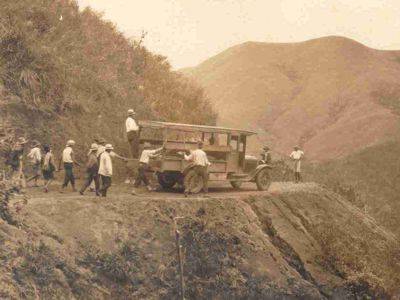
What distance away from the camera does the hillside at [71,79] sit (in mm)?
17906

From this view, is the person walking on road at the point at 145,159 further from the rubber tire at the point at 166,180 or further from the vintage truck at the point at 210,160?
the rubber tire at the point at 166,180

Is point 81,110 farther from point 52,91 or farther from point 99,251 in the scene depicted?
point 99,251

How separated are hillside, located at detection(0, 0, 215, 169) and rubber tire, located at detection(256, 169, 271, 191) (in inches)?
213

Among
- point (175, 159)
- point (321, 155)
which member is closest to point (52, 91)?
point (175, 159)

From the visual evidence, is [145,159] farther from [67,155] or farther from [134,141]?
[67,155]

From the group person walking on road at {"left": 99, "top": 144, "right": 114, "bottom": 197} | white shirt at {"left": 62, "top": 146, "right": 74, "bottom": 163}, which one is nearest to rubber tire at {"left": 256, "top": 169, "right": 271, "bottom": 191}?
person walking on road at {"left": 99, "top": 144, "right": 114, "bottom": 197}

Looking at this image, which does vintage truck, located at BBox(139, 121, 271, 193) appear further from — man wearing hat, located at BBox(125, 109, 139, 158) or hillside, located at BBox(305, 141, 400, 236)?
hillside, located at BBox(305, 141, 400, 236)

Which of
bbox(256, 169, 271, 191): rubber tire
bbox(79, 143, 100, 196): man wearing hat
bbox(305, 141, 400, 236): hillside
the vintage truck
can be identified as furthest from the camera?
bbox(305, 141, 400, 236): hillside

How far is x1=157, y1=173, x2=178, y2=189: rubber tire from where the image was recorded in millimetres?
16911

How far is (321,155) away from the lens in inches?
2675

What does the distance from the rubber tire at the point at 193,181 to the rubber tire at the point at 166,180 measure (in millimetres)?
1364

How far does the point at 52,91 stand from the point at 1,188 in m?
8.14

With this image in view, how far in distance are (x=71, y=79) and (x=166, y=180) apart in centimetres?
609

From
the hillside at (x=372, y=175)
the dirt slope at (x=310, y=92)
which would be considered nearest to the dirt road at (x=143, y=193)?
the hillside at (x=372, y=175)
